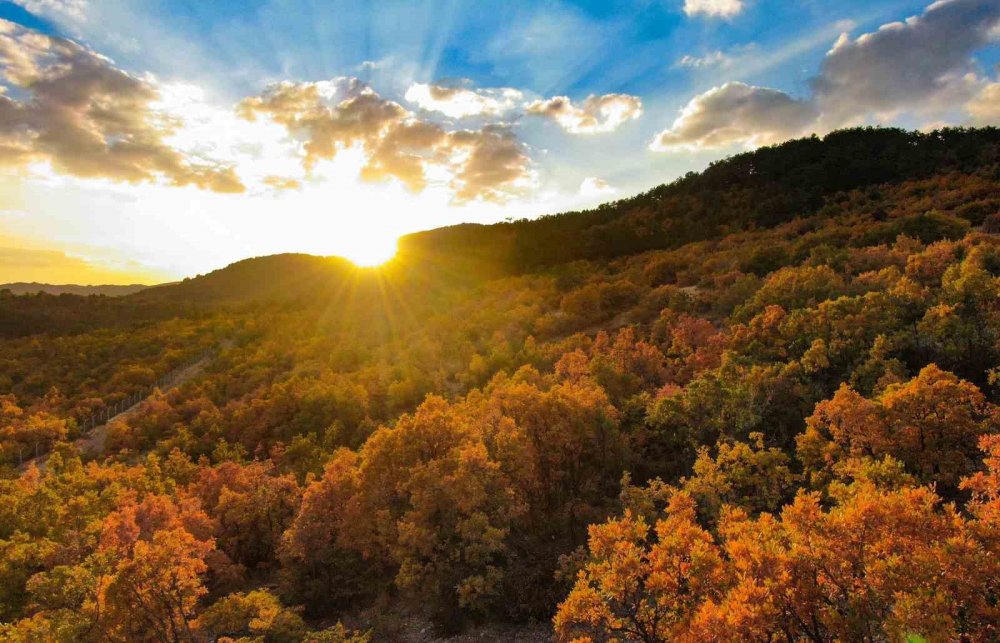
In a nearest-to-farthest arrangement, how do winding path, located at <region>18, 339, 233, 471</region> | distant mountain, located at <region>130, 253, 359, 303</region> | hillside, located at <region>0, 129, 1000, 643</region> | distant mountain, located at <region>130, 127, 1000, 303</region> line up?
hillside, located at <region>0, 129, 1000, 643</region>, winding path, located at <region>18, 339, 233, 471</region>, distant mountain, located at <region>130, 127, 1000, 303</region>, distant mountain, located at <region>130, 253, 359, 303</region>

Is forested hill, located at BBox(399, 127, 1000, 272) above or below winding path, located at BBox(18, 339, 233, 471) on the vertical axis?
above

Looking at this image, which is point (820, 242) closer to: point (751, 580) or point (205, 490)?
point (751, 580)

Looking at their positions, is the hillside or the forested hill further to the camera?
the forested hill

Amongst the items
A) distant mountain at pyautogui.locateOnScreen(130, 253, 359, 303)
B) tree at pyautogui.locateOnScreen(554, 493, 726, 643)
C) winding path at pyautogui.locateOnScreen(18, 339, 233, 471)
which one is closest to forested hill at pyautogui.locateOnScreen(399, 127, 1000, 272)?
winding path at pyautogui.locateOnScreen(18, 339, 233, 471)

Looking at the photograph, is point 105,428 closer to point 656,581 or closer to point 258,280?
point 656,581

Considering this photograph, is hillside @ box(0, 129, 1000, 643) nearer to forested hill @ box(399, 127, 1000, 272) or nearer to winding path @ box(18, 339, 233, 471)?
winding path @ box(18, 339, 233, 471)

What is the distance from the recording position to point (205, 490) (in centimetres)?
3750

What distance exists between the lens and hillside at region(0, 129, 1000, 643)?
11375 millimetres

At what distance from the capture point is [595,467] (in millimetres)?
28625

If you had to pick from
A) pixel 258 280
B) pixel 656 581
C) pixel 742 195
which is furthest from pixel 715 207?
pixel 258 280

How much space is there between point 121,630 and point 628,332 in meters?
40.0

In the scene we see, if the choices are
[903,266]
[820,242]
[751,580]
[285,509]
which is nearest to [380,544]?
[285,509]

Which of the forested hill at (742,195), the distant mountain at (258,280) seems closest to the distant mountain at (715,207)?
the forested hill at (742,195)

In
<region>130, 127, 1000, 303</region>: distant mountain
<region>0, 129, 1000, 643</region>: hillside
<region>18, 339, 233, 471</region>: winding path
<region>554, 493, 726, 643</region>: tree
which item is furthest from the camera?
<region>130, 127, 1000, 303</region>: distant mountain
